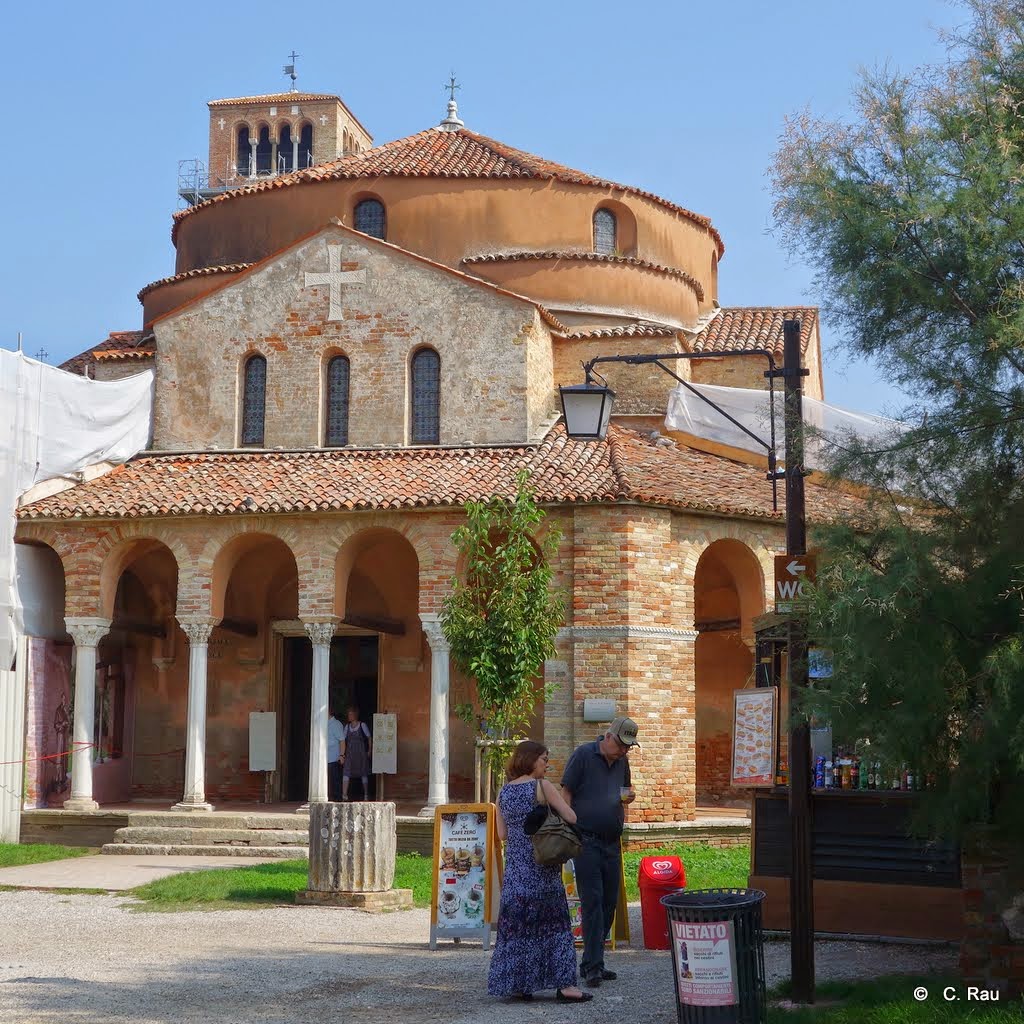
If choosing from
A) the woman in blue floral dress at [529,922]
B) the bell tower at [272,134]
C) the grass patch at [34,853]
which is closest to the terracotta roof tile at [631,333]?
the grass patch at [34,853]

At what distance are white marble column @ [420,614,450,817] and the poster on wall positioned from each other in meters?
7.53

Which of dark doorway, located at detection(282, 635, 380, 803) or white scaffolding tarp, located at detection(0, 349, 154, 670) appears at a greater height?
white scaffolding tarp, located at detection(0, 349, 154, 670)

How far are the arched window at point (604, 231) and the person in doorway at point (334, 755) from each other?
368 inches

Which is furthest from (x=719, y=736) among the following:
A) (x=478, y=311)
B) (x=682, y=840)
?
(x=478, y=311)

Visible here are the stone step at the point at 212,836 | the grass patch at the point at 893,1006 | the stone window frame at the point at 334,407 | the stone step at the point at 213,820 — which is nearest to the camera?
the grass patch at the point at 893,1006

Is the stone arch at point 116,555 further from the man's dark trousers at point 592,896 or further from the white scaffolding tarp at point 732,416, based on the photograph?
the man's dark trousers at point 592,896

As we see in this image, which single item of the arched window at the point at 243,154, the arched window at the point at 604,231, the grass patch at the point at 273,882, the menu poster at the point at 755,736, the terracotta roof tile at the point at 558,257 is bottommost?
the grass patch at the point at 273,882

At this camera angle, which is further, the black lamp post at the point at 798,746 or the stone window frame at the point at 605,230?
the stone window frame at the point at 605,230

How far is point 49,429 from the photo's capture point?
68.6ft

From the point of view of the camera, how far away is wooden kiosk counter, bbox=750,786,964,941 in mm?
10141

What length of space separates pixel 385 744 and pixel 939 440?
14748 millimetres

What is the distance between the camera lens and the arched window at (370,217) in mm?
24688

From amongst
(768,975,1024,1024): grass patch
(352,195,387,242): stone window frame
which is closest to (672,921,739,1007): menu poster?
(768,975,1024,1024): grass patch

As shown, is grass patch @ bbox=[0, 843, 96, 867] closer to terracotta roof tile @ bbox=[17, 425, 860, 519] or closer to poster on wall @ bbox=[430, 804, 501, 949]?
terracotta roof tile @ bbox=[17, 425, 860, 519]
